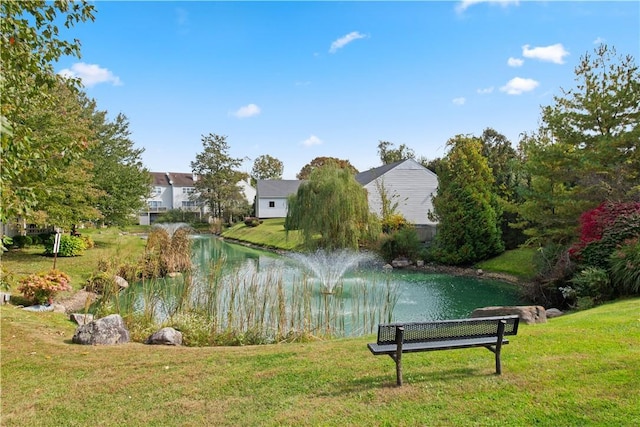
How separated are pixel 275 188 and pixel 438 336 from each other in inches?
1775

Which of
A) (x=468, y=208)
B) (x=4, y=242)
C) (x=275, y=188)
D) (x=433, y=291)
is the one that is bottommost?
(x=433, y=291)

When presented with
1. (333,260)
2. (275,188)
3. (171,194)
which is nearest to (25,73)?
(333,260)

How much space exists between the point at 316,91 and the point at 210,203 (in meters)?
40.1

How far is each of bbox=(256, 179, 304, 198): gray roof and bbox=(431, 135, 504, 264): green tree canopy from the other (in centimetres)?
2882

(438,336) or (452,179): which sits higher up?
(452,179)

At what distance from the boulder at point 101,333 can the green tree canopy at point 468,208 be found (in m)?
16.0

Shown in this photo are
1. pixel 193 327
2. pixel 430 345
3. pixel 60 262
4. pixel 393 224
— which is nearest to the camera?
pixel 430 345

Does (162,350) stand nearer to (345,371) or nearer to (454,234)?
(345,371)

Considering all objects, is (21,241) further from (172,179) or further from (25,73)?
(172,179)

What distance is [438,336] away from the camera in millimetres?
4305

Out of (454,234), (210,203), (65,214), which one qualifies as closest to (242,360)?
(65,214)

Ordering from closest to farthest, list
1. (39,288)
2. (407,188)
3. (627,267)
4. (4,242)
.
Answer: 1. (4,242)
2. (627,267)
3. (39,288)
4. (407,188)

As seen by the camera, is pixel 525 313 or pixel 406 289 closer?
pixel 525 313

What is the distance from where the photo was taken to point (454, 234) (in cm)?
1939
